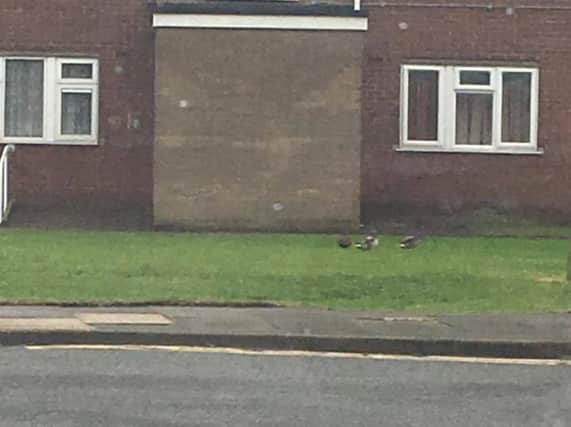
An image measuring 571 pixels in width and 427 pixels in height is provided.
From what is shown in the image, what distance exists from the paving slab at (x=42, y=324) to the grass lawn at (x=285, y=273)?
1262 millimetres

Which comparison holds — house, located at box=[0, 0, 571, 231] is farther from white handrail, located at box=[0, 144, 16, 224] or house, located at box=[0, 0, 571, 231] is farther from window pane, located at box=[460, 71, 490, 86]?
white handrail, located at box=[0, 144, 16, 224]

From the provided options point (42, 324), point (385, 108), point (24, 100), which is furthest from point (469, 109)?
point (42, 324)

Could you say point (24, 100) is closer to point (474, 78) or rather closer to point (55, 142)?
point (55, 142)

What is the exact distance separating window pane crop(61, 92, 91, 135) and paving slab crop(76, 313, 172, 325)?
11.7 m

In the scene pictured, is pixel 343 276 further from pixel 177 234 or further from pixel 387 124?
pixel 387 124

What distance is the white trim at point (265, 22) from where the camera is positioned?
22234 mm

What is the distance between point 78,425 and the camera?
8234 millimetres

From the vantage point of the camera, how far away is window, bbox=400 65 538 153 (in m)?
24.3

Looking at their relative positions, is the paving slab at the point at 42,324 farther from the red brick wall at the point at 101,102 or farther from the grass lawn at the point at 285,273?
the red brick wall at the point at 101,102

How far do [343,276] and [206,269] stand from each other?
172cm

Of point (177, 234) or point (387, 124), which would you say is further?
point (387, 124)

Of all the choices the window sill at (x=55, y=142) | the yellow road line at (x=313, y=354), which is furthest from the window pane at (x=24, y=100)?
the yellow road line at (x=313, y=354)

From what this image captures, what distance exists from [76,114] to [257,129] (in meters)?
3.74

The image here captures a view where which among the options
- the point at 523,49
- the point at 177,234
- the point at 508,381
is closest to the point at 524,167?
the point at 523,49
